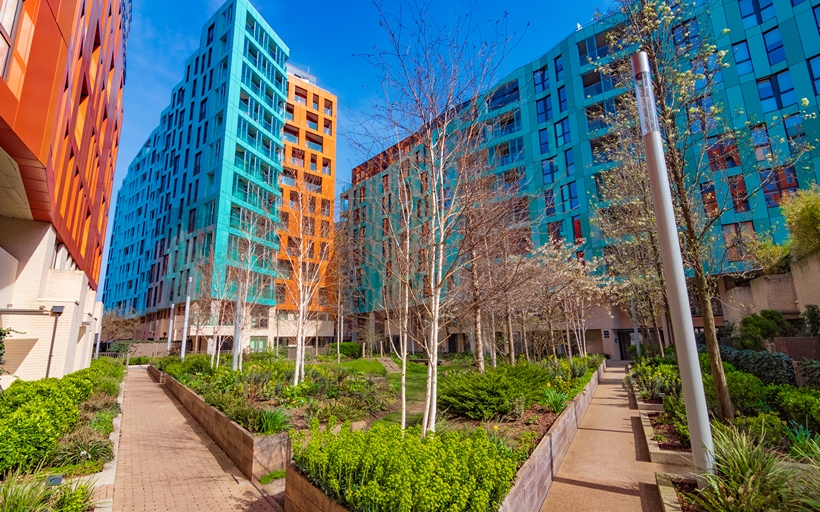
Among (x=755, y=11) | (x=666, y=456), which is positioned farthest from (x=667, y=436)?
(x=755, y=11)

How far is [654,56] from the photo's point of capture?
8.36 metres

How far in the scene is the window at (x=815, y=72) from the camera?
1041 inches

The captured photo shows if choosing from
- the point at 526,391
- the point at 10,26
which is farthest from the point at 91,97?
the point at 526,391

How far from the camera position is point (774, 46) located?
2836 centimetres

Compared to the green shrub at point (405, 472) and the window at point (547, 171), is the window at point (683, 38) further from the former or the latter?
the window at point (547, 171)

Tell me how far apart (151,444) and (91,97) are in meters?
13.8

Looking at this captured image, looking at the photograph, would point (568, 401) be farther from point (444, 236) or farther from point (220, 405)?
point (220, 405)

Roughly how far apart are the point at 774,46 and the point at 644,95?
34025mm

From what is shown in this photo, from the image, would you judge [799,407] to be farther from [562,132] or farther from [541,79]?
[541,79]

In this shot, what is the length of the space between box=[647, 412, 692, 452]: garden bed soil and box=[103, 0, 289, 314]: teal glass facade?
3211 centimetres

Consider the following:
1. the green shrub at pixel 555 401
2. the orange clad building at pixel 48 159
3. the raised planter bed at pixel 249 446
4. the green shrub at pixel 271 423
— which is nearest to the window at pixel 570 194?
the green shrub at pixel 555 401

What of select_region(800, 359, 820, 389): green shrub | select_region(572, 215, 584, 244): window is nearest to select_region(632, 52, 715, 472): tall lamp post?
select_region(800, 359, 820, 389): green shrub

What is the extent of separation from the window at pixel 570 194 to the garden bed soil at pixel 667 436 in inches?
1108

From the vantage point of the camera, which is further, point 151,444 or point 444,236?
point 151,444
